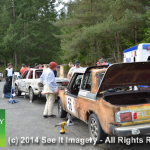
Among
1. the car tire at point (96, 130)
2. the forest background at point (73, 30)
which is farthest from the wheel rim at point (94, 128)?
the forest background at point (73, 30)

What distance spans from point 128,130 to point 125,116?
251mm

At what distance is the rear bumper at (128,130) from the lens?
139 inches

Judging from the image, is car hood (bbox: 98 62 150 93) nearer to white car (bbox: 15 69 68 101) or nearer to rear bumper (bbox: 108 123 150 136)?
rear bumper (bbox: 108 123 150 136)

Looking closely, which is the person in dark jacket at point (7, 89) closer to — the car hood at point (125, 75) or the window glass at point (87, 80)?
the window glass at point (87, 80)

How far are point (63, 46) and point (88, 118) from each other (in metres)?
25.1

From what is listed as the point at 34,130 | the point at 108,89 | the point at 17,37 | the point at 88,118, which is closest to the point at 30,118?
the point at 34,130

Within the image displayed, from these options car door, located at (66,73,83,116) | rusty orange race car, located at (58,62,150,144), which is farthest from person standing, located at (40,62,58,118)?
rusty orange race car, located at (58,62,150,144)

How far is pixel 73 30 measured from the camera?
33.7 metres

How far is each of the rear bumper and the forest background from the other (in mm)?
17564

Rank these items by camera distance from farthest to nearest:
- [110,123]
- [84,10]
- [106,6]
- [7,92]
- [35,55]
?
1. [35,55]
2. [84,10]
3. [106,6]
4. [7,92]
5. [110,123]

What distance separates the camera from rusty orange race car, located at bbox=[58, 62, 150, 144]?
3.66m

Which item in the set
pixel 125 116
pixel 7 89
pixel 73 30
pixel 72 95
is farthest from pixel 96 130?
pixel 73 30

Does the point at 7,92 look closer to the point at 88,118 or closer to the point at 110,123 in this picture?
the point at 88,118

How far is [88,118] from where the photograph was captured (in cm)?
475
